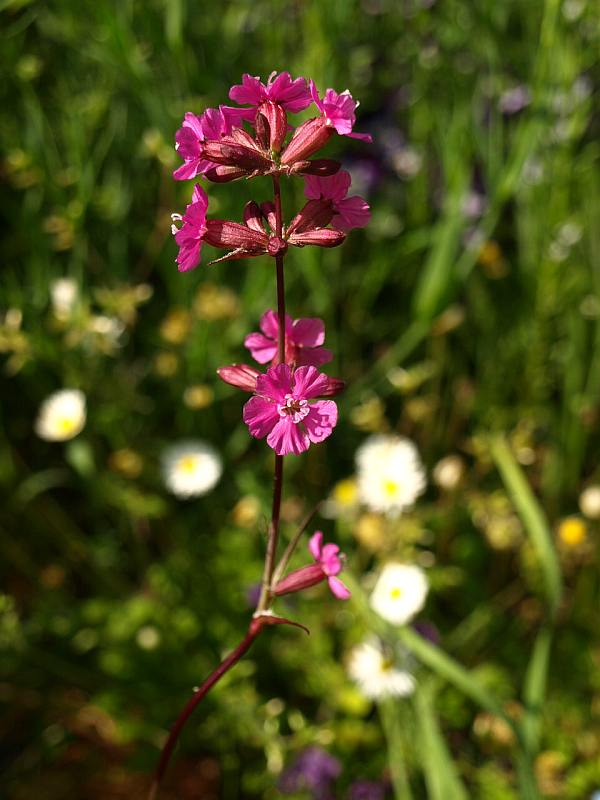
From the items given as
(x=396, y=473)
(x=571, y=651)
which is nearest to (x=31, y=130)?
(x=396, y=473)

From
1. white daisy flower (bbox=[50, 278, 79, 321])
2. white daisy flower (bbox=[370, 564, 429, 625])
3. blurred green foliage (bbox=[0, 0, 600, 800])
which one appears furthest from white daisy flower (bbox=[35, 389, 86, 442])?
white daisy flower (bbox=[370, 564, 429, 625])

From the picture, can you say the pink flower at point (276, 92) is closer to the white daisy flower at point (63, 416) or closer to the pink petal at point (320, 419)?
the pink petal at point (320, 419)

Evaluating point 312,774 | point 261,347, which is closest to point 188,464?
point 312,774

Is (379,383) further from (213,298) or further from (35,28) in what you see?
(35,28)

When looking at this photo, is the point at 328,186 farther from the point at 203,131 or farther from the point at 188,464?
the point at 188,464

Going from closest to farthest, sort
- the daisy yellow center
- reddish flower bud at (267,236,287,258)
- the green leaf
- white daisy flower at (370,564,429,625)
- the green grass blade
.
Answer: reddish flower bud at (267,236,287,258)
the green leaf
the green grass blade
white daisy flower at (370,564,429,625)
the daisy yellow center

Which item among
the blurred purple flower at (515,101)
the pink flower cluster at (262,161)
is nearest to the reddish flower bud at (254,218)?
the pink flower cluster at (262,161)

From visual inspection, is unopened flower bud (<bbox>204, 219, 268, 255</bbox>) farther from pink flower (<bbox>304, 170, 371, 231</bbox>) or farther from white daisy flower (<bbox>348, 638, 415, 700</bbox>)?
white daisy flower (<bbox>348, 638, 415, 700</bbox>)
